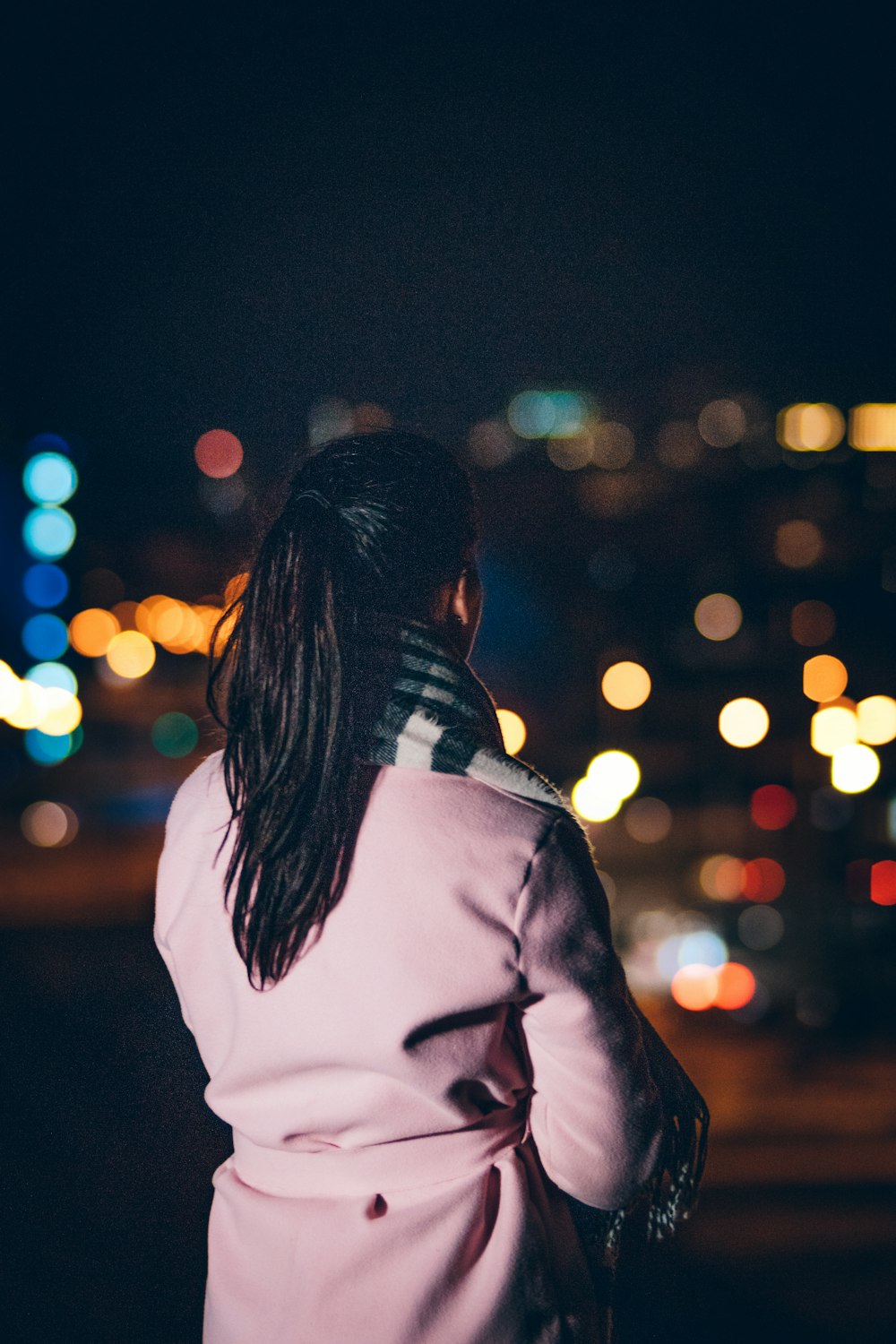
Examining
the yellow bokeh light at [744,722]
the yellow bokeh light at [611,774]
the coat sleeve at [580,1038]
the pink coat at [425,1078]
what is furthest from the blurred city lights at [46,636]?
the coat sleeve at [580,1038]

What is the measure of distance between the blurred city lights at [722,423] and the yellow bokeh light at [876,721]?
19221 millimetres

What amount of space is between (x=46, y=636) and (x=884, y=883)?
91.7 feet

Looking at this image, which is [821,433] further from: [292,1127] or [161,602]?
[292,1127]

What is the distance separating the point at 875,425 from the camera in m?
22.1

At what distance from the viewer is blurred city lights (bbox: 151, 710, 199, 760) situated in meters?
40.7

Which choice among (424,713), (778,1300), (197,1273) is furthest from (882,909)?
(424,713)

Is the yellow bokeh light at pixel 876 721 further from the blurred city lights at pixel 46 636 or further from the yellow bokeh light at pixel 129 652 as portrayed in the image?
the yellow bokeh light at pixel 129 652

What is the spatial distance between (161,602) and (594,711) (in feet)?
46.0

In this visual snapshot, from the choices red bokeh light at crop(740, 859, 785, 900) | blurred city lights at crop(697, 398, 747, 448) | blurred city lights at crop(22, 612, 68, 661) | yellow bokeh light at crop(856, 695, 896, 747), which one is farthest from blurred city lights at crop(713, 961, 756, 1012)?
blurred city lights at crop(697, 398, 747, 448)

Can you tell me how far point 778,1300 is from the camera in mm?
6641

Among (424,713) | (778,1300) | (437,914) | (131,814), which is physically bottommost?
(131,814)

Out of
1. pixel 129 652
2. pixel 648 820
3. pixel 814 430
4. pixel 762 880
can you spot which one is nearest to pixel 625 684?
pixel 648 820

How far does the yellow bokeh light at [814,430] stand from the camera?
105ft

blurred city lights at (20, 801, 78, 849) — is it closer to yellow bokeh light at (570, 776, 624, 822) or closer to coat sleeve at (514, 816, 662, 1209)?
yellow bokeh light at (570, 776, 624, 822)
